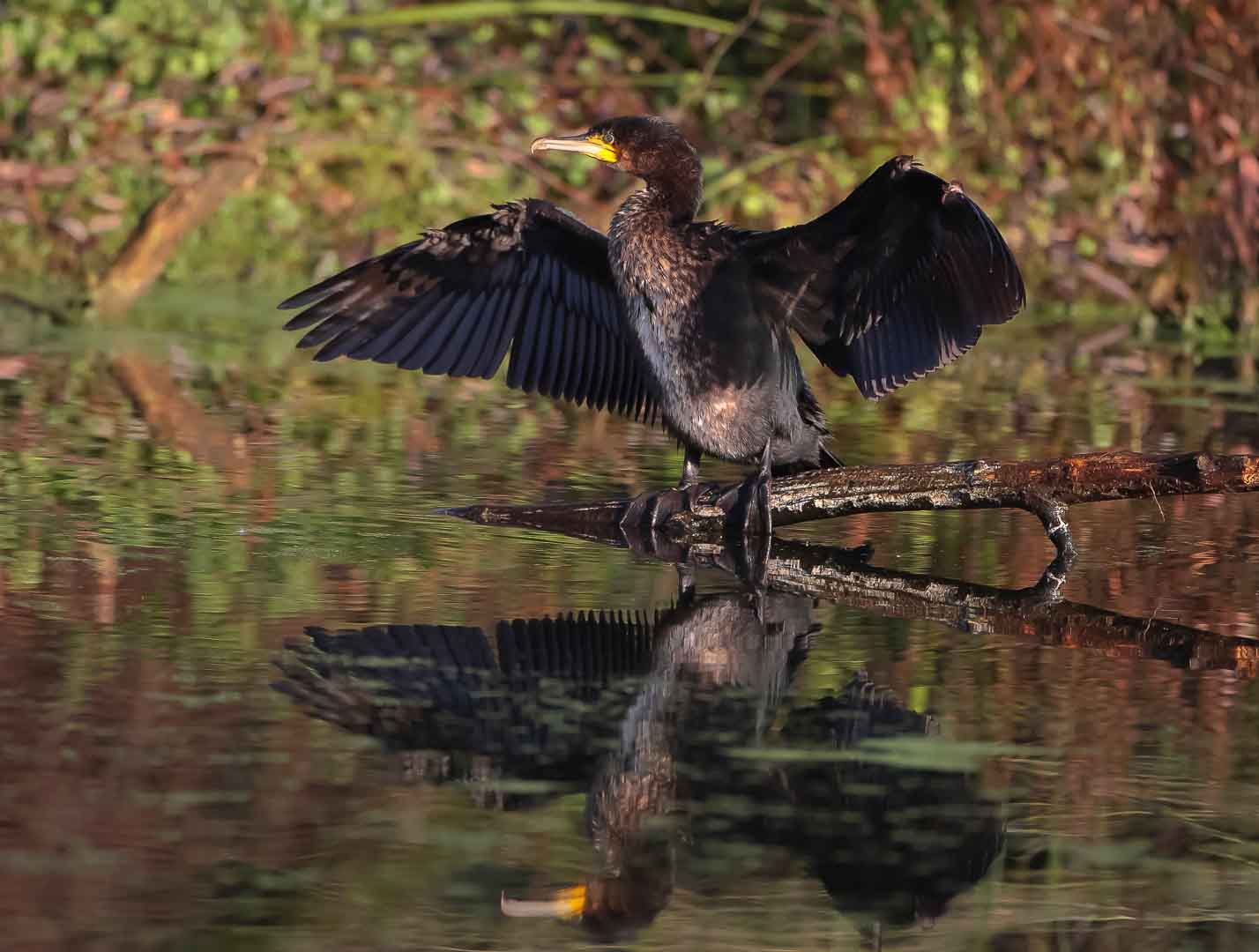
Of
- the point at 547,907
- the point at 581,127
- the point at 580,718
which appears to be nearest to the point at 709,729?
the point at 580,718

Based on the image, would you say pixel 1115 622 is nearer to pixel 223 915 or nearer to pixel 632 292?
pixel 632 292

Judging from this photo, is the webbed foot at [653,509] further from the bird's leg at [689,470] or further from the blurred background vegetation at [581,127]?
the blurred background vegetation at [581,127]

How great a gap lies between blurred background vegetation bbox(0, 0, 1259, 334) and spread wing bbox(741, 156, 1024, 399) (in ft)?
17.5

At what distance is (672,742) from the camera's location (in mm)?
3781

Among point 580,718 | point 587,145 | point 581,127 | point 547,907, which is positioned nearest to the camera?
point 547,907

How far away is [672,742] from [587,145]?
2.77 meters

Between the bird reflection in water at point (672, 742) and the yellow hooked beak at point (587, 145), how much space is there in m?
1.74

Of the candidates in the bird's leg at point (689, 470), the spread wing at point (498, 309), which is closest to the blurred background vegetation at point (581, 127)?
the spread wing at point (498, 309)

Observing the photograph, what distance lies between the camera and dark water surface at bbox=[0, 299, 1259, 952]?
3.05 m

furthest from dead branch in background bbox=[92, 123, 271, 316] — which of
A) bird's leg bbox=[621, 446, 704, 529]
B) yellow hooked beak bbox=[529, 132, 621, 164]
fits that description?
bird's leg bbox=[621, 446, 704, 529]

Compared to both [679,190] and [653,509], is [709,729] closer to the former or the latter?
[653,509]

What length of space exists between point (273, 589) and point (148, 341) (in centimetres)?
468

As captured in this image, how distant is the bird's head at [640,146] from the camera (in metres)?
6.00

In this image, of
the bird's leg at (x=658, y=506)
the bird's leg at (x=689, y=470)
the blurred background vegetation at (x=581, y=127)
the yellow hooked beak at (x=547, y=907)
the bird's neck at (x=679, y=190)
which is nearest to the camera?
the yellow hooked beak at (x=547, y=907)
